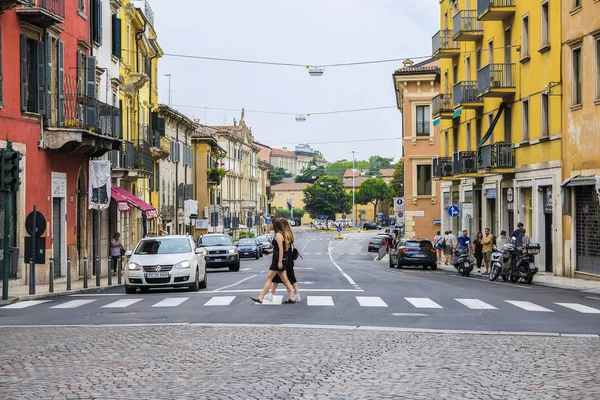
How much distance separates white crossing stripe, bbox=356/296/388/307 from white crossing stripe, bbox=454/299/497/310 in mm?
1749

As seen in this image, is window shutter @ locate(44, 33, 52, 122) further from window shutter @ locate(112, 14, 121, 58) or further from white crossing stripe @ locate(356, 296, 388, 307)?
white crossing stripe @ locate(356, 296, 388, 307)

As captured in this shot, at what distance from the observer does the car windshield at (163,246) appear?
2624cm

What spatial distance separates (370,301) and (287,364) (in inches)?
393

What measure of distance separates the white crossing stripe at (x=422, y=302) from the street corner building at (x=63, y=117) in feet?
30.4

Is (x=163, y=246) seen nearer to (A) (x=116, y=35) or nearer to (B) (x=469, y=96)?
(A) (x=116, y=35)

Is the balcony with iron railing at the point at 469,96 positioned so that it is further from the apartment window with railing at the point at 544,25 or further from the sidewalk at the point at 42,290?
the sidewalk at the point at 42,290

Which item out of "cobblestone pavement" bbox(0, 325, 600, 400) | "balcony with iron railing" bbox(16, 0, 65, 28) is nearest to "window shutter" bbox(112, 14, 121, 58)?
"balcony with iron railing" bbox(16, 0, 65, 28)

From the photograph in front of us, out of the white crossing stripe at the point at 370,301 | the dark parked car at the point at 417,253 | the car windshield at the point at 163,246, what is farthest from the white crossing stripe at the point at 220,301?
the dark parked car at the point at 417,253

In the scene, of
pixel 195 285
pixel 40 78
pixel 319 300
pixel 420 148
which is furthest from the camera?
pixel 420 148

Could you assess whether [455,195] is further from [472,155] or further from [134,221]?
[134,221]

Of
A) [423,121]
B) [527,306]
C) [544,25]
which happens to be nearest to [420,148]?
[423,121]

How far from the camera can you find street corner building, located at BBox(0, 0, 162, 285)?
94.2ft

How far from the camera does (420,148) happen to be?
2840 inches

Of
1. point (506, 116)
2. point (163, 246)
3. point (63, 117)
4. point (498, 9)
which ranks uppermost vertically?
point (498, 9)
